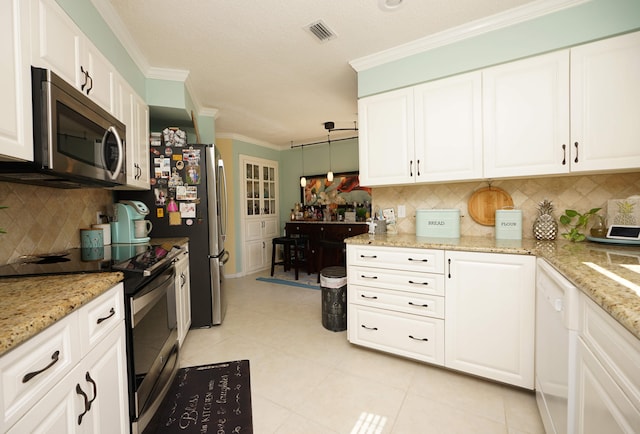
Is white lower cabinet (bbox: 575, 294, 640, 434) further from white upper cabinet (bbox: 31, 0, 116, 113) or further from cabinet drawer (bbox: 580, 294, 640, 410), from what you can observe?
white upper cabinet (bbox: 31, 0, 116, 113)

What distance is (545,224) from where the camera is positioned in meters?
1.98

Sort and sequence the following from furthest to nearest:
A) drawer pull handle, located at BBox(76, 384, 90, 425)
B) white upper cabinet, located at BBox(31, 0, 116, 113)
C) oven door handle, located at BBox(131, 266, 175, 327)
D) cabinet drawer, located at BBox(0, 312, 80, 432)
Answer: oven door handle, located at BBox(131, 266, 175, 327) < white upper cabinet, located at BBox(31, 0, 116, 113) < drawer pull handle, located at BBox(76, 384, 90, 425) < cabinet drawer, located at BBox(0, 312, 80, 432)

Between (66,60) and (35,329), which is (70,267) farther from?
(66,60)

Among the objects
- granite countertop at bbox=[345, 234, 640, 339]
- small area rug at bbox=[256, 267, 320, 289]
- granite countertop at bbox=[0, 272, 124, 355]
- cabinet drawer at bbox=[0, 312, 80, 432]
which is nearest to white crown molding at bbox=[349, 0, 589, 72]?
granite countertop at bbox=[345, 234, 640, 339]

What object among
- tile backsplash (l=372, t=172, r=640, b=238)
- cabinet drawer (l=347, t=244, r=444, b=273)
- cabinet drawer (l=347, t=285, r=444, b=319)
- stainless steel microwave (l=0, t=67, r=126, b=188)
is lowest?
cabinet drawer (l=347, t=285, r=444, b=319)

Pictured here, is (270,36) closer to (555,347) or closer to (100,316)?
(100,316)

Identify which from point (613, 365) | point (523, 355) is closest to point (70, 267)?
point (613, 365)

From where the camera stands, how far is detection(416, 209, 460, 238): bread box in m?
2.20

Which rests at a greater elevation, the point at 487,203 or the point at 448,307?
Answer: the point at 487,203

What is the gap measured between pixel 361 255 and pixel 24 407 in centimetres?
187

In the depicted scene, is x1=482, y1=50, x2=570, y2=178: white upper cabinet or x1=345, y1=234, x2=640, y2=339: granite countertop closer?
x1=345, y1=234, x2=640, y2=339: granite countertop

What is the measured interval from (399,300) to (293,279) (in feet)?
9.28

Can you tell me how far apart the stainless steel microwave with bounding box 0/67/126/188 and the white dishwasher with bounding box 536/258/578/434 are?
7.01 ft

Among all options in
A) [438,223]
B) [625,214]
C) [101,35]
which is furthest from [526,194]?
[101,35]
